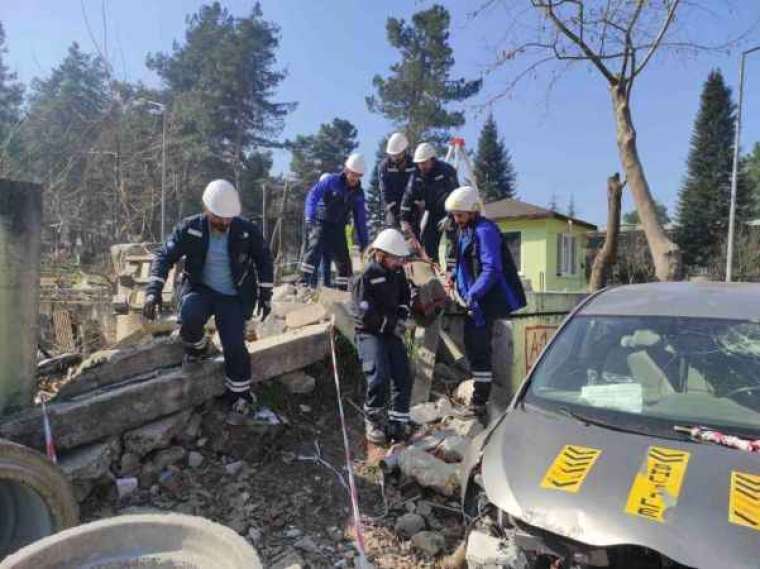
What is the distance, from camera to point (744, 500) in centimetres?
235

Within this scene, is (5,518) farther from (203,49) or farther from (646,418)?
(203,49)

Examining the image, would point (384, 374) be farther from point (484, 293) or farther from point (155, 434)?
point (155, 434)

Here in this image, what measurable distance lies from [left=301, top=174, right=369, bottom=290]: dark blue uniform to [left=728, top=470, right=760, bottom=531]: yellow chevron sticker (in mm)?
5641

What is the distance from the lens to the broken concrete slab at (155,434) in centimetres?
457

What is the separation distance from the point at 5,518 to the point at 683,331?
398 cm

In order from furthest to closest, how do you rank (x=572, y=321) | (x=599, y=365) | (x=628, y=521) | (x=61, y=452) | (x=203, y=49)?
(x=203, y=49) < (x=61, y=452) < (x=572, y=321) < (x=599, y=365) < (x=628, y=521)

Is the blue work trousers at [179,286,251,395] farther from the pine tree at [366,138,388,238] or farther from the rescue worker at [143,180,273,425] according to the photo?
the pine tree at [366,138,388,238]

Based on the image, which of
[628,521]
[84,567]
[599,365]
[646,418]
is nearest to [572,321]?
[599,365]

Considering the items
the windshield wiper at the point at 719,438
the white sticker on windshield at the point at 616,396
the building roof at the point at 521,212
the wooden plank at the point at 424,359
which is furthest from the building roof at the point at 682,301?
the building roof at the point at 521,212

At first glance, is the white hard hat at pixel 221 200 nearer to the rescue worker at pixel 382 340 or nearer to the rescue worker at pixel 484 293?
the rescue worker at pixel 382 340

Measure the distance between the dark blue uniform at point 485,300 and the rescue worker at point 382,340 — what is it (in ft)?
2.25

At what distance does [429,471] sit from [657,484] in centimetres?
213

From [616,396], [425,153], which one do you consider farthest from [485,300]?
[425,153]

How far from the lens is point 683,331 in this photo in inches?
138
